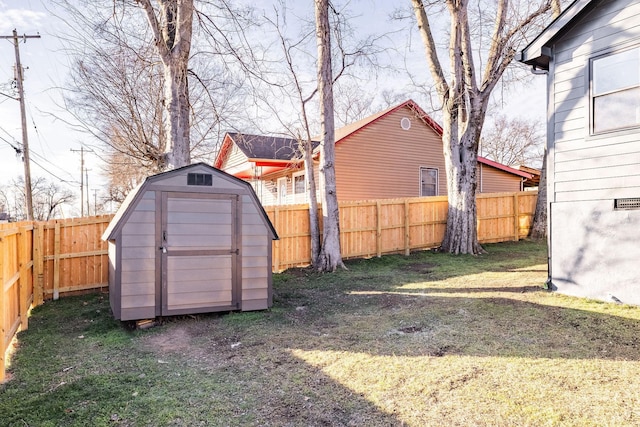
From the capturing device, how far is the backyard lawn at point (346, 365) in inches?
104

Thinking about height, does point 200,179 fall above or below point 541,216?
above

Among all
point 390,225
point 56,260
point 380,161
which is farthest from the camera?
point 380,161

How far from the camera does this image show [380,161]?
15211 mm

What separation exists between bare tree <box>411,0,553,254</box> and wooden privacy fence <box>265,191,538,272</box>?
2.42 ft

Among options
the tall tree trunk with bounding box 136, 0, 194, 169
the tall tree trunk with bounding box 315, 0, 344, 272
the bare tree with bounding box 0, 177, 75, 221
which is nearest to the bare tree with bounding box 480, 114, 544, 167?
the tall tree trunk with bounding box 315, 0, 344, 272

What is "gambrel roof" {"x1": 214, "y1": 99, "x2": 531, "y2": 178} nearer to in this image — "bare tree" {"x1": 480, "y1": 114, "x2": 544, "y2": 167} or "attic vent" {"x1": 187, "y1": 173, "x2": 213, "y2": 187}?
"attic vent" {"x1": 187, "y1": 173, "x2": 213, "y2": 187}

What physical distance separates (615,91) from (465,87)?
5.18 metres

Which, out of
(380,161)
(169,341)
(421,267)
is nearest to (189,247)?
(169,341)

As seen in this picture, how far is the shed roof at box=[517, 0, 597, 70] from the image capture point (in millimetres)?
5453

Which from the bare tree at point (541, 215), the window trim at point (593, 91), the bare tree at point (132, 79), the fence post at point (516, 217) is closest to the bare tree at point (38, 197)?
the bare tree at point (132, 79)

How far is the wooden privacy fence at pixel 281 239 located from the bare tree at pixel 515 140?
71.4ft

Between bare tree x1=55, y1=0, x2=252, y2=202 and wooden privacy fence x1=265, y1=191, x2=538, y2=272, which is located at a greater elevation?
bare tree x1=55, y1=0, x2=252, y2=202

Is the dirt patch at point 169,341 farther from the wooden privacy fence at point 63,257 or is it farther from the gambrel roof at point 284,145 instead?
the gambrel roof at point 284,145

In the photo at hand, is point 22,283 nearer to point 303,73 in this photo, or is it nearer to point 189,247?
point 189,247
